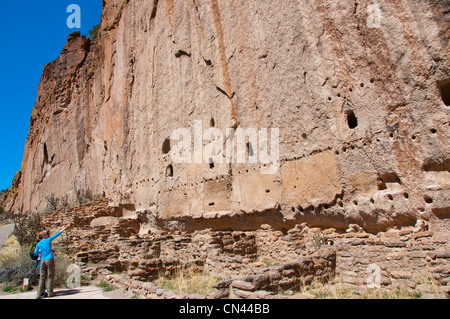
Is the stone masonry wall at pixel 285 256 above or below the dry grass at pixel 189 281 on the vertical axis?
above

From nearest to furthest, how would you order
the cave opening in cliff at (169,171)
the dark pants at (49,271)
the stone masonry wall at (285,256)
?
the stone masonry wall at (285,256) → the dark pants at (49,271) → the cave opening in cliff at (169,171)

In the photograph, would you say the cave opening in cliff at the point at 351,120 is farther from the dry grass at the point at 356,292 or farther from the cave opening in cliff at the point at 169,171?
the cave opening in cliff at the point at 169,171

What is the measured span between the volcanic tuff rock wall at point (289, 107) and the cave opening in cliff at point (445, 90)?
0.8 inches

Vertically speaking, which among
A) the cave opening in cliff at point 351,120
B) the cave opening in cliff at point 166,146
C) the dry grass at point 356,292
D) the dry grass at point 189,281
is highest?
the cave opening in cliff at point 166,146

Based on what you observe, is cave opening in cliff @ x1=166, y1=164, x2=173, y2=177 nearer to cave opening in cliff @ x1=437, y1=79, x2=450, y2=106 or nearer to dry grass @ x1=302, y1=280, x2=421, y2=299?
dry grass @ x1=302, y1=280, x2=421, y2=299

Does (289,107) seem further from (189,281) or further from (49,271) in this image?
(49,271)

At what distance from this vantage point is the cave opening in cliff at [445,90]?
6919 millimetres

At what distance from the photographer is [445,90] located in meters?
7.18

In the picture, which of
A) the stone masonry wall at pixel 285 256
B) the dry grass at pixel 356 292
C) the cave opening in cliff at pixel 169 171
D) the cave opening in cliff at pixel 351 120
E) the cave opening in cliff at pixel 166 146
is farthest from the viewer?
the cave opening in cliff at pixel 166 146

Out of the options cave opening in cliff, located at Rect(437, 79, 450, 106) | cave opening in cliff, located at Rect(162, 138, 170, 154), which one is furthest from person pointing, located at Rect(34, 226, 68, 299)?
cave opening in cliff, located at Rect(437, 79, 450, 106)

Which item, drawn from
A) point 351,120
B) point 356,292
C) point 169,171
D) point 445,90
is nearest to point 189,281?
point 356,292
